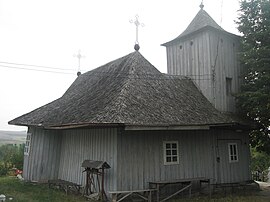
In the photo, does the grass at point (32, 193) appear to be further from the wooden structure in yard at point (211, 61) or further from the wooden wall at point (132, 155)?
the wooden structure in yard at point (211, 61)

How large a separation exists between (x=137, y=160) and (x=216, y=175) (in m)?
4.12

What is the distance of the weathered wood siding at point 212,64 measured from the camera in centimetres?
1485

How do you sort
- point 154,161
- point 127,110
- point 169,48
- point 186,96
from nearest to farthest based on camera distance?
point 127,110 < point 154,161 < point 186,96 < point 169,48

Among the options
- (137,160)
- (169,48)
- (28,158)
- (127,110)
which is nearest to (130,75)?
(127,110)

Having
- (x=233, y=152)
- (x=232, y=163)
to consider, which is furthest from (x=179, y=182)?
(x=233, y=152)

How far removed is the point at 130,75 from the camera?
42.4ft

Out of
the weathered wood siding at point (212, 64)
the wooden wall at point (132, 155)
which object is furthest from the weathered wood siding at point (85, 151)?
the weathered wood siding at point (212, 64)

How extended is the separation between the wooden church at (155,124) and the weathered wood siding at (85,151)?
0.04 meters

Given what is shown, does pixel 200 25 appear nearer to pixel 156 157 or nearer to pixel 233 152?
pixel 233 152

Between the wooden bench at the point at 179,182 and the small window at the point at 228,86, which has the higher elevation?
the small window at the point at 228,86

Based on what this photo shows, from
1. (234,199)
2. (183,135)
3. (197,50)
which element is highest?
(197,50)

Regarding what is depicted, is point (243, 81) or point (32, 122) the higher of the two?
point (243, 81)

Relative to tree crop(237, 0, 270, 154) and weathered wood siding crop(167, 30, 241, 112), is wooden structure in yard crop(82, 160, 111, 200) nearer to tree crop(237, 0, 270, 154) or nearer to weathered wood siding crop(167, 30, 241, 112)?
weathered wood siding crop(167, 30, 241, 112)

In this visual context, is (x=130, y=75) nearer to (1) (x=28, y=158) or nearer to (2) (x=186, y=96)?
(2) (x=186, y=96)
